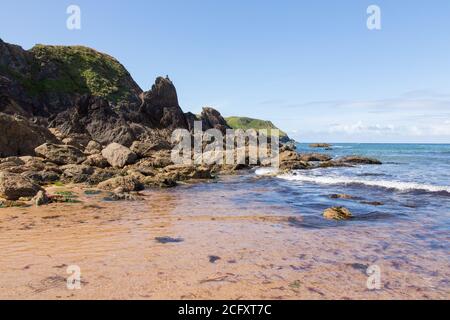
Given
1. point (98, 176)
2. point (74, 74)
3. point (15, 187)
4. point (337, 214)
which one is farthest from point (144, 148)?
point (74, 74)

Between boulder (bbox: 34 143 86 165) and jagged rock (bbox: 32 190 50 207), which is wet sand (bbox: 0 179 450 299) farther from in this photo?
boulder (bbox: 34 143 86 165)

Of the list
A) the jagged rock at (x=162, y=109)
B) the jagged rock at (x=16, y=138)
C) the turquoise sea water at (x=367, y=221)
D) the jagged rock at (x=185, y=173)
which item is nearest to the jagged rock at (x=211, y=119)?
the jagged rock at (x=162, y=109)

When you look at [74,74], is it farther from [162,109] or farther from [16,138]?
[16,138]

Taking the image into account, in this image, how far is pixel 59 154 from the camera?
1118 inches

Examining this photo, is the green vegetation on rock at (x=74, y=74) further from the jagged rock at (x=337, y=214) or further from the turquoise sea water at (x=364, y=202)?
the jagged rock at (x=337, y=214)

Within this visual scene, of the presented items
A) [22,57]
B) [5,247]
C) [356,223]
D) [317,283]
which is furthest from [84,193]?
[22,57]

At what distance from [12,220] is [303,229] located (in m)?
9.11

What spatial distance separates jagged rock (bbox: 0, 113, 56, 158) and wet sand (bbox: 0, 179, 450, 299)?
1846 cm

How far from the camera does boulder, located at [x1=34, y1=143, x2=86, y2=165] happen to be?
2769 cm

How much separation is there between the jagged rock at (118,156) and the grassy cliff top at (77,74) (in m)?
56.0

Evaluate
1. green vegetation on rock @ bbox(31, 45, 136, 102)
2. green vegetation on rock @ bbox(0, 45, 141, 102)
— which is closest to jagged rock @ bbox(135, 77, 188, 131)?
green vegetation on rock @ bbox(0, 45, 141, 102)

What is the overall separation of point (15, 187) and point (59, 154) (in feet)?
44.1

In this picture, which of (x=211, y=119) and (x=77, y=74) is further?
(x=77, y=74)

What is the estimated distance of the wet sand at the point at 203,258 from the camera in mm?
6332
